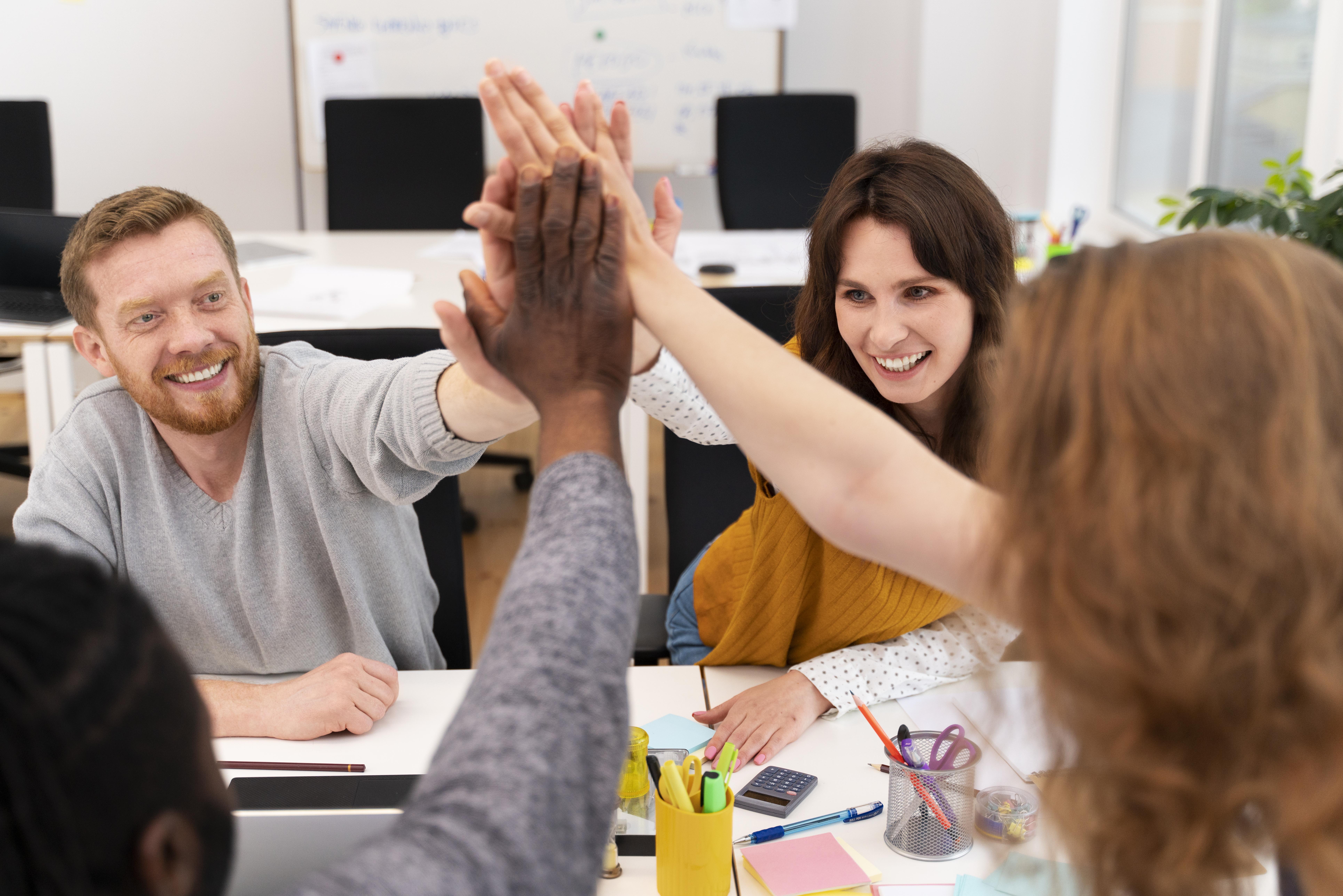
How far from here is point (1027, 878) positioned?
1068 millimetres

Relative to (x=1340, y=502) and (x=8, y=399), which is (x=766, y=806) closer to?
(x=1340, y=502)

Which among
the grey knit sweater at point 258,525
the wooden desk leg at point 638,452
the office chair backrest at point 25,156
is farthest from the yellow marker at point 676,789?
the office chair backrest at point 25,156

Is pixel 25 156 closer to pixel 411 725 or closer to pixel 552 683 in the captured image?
pixel 411 725

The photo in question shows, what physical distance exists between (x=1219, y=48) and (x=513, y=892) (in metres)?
3.73

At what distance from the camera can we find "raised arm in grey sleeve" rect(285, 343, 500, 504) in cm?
136

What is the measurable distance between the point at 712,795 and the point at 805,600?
0.63 meters

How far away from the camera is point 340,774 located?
1203mm

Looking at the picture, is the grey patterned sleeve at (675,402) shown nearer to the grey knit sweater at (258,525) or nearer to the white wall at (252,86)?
the grey knit sweater at (258,525)

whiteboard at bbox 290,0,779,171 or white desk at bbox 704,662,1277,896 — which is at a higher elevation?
whiteboard at bbox 290,0,779,171

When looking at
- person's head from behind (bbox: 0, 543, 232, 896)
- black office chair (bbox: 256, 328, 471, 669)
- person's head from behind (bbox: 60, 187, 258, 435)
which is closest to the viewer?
person's head from behind (bbox: 0, 543, 232, 896)

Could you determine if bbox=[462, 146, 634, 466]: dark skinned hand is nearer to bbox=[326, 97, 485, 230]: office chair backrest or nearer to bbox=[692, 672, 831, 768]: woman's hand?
bbox=[692, 672, 831, 768]: woman's hand

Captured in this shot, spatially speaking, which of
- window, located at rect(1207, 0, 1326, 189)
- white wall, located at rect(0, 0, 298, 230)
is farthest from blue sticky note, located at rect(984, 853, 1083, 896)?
white wall, located at rect(0, 0, 298, 230)

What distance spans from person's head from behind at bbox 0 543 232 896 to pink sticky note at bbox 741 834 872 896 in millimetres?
632

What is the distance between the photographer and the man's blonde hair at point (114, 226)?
1.51 m
